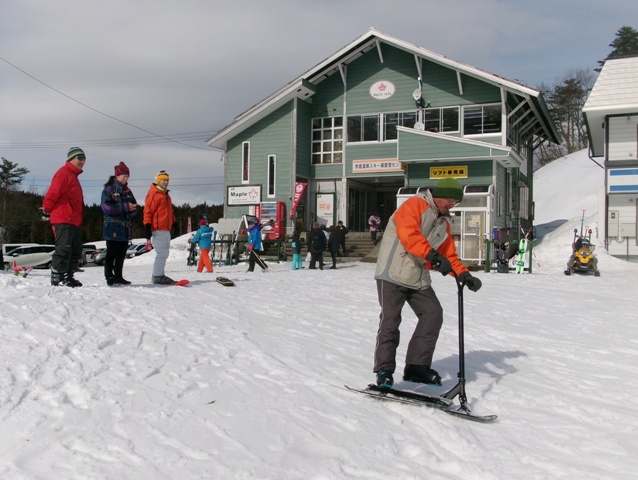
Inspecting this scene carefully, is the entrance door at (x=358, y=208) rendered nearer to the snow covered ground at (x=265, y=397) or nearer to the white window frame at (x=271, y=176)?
the white window frame at (x=271, y=176)

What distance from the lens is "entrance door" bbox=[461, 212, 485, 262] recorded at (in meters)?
22.1

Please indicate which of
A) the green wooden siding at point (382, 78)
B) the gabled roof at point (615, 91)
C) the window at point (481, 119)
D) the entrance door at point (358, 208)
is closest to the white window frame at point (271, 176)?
the entrance door at point (358, 208)

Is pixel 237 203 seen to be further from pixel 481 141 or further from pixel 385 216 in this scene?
pixel 481 141

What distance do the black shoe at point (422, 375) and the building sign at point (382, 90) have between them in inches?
928

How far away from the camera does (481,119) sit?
25.2 metres

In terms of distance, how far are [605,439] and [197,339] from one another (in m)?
3.46

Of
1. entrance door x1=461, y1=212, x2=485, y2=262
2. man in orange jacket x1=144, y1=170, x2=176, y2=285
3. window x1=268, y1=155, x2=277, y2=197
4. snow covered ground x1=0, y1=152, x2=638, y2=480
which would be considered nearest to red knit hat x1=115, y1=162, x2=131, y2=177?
man in orange jacket x1=144, y1=170, x2=176, y2=285

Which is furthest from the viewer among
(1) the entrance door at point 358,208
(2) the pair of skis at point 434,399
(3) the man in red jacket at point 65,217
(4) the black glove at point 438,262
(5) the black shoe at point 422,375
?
(1) the entrance door at point 358,208

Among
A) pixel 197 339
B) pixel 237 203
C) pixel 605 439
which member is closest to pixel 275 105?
pixel 237 203

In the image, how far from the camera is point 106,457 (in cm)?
301

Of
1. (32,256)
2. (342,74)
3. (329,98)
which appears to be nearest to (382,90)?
(342,74)

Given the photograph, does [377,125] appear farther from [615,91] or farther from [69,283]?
[69,283]

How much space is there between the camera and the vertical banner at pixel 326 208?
92.8 ft

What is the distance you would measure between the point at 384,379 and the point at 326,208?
2400 centimetres
